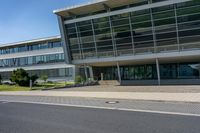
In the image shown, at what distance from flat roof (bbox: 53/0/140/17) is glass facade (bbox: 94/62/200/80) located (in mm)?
12960

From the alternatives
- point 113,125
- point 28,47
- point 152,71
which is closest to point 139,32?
point 152,71

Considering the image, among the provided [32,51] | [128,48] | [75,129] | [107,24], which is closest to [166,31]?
[128,48]

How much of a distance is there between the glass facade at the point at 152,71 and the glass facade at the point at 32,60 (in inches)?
615

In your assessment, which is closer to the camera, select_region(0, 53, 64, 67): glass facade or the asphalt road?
the asphalt road

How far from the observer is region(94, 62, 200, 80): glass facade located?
129ft

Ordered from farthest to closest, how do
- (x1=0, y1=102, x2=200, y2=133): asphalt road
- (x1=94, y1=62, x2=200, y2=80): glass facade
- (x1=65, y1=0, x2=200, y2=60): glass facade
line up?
(x1=94, y1=62, x2=200, y2=80): glass facade < (x1=65, y1=0, x2=200, y2=60): glass facade < (x1=0, y1=102, x2=200, y2=133): asphalt road

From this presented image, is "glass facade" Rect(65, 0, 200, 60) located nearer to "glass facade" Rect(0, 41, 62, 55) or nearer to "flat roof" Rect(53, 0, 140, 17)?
"flat roof" Rect(53, 0, 140, 17)

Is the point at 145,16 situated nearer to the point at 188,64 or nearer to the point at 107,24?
the point at 107,24

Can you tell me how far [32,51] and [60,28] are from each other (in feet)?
92.7

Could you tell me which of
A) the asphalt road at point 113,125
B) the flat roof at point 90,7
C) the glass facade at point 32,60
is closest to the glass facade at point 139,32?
the flat roof at point 90,7

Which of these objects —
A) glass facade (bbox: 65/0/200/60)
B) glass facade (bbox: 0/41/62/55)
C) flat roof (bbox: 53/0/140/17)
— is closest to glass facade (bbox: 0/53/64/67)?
glass facade (bbox: 0/41/62/55)

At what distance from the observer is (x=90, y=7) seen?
35.9 metres

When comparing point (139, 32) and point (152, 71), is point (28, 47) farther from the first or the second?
point (139, 32)

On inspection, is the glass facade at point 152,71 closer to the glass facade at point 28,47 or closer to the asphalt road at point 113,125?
the glass facade at point 28,47
